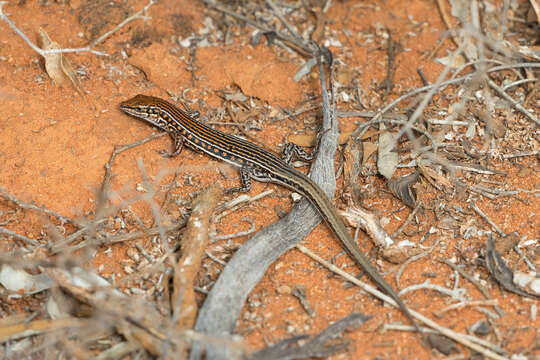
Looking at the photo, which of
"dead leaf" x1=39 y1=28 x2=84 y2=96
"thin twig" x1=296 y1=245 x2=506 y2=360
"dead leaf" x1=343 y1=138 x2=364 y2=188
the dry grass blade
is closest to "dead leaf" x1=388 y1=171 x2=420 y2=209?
"dead leaf" x1=343 y1=138 x2=364 y2=188

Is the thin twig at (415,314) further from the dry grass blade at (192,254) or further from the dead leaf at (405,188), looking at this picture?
the dead leaf at (405,188)

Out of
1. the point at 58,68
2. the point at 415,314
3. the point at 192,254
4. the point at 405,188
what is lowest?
the point at 415,314

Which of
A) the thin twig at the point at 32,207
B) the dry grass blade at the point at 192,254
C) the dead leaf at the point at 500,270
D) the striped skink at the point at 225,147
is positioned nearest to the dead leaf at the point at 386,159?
the striped skink at the point at 225,147

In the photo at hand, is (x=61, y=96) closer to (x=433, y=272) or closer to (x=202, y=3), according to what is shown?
(x=202, y=3)

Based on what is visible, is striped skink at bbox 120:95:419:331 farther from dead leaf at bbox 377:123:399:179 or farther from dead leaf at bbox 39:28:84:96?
dead leaf at bbox 377:123:399:179

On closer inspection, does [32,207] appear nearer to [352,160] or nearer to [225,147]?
[225,147]

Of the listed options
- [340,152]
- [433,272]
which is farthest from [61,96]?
[433,272]

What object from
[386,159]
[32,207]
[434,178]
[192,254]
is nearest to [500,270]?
[434,178]
